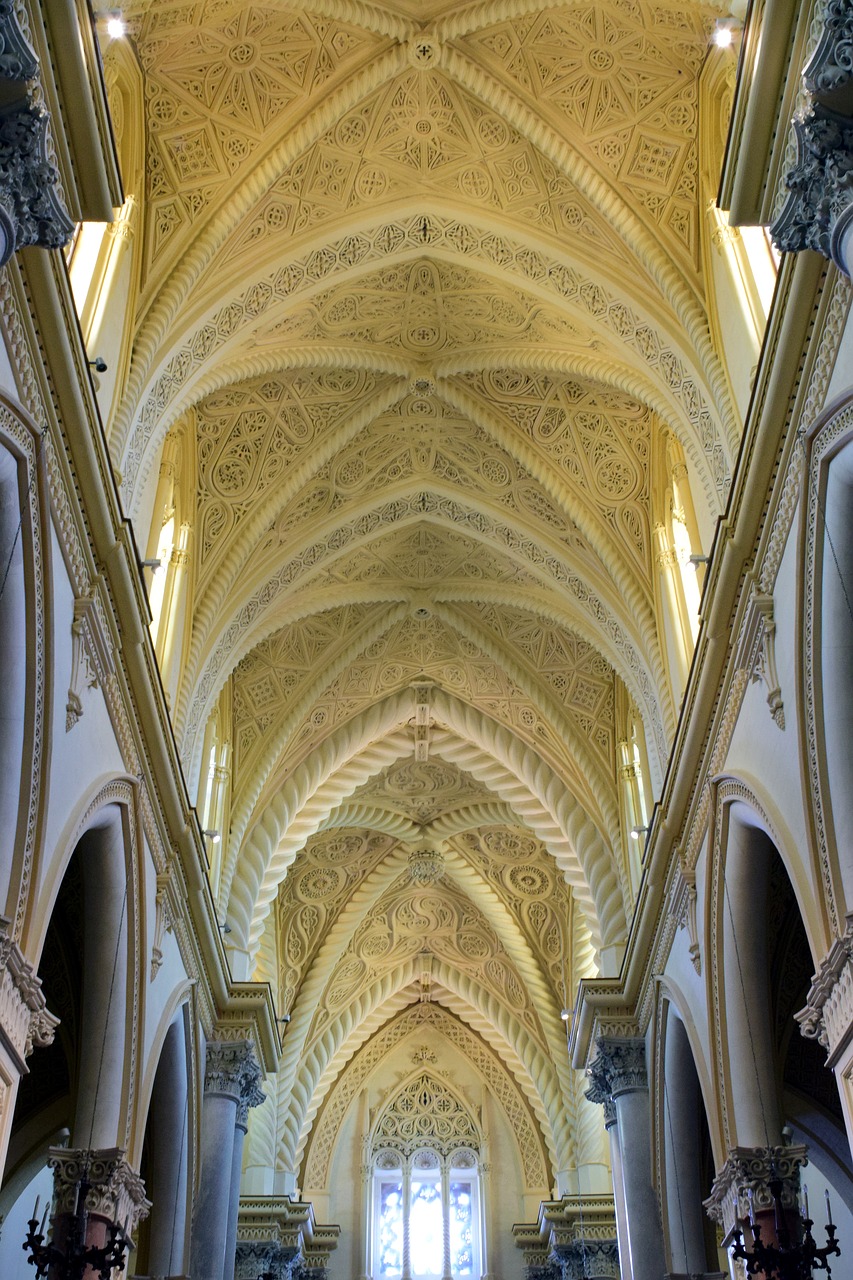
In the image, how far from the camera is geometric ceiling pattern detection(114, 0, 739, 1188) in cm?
→ 1153

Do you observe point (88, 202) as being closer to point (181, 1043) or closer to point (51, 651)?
point (51, 651)

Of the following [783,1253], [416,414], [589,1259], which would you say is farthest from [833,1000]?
[589,1259]

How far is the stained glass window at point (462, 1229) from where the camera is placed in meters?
22.4

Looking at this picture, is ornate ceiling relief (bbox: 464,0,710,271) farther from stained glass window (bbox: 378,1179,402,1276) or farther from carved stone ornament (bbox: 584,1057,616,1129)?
stained glass window (bbox: 378,1179,402,1276)

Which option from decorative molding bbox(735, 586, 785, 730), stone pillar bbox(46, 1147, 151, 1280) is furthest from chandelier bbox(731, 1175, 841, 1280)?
stone pillar bbox(46, 1147, 151, 1280)

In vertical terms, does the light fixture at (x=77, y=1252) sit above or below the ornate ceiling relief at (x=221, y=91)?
below

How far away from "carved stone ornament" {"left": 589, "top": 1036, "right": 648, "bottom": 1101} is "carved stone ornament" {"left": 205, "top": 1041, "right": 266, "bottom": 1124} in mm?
3571

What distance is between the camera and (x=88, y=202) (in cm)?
790

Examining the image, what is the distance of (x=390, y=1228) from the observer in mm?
22734

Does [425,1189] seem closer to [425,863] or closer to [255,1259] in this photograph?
[255,1259]

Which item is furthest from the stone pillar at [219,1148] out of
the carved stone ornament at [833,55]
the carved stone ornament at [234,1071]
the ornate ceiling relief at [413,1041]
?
the carved stone ornament at [833,55]

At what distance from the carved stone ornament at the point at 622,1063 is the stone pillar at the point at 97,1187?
5.61 m

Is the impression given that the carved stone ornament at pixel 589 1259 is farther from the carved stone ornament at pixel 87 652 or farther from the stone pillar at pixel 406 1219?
the carved stone ornament at pixel 87 652

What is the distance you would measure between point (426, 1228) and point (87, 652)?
1683 cm
